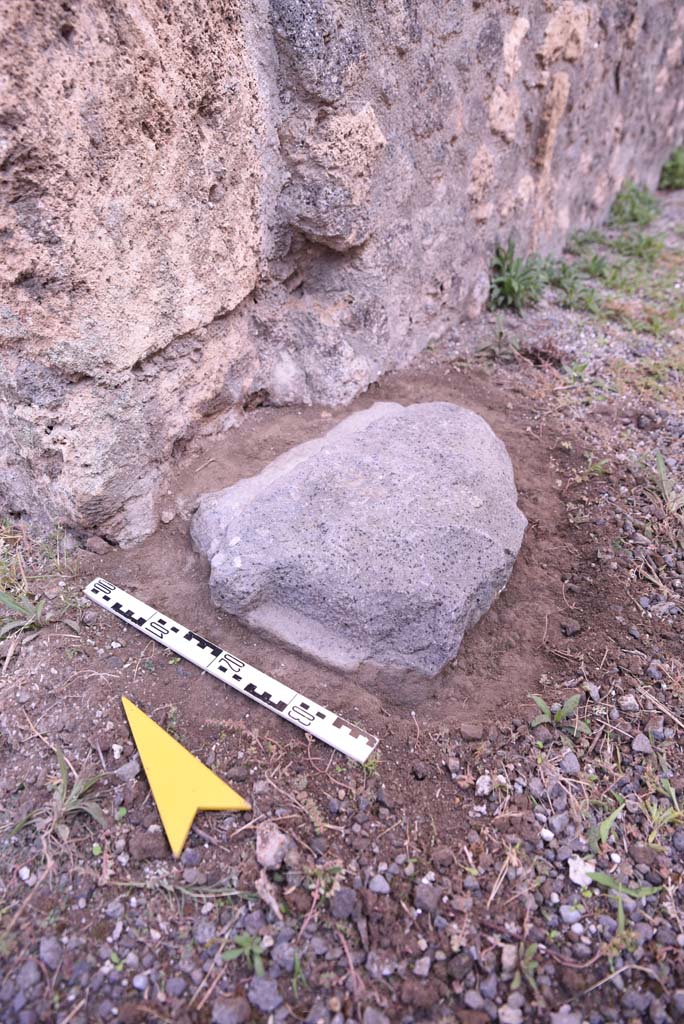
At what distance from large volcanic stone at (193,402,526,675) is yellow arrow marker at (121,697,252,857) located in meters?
0.34

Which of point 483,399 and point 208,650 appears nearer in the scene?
point 208,650

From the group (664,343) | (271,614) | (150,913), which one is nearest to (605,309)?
(664,343)

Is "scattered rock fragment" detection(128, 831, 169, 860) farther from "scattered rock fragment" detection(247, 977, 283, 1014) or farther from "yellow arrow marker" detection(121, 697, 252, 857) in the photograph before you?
"scattered rock fragment" detection(247, 977, 283, 1014)

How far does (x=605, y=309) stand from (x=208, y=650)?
240 cm

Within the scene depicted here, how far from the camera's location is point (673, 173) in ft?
16.1

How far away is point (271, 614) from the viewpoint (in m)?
1.70

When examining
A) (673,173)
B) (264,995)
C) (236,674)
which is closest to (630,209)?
(673,173)

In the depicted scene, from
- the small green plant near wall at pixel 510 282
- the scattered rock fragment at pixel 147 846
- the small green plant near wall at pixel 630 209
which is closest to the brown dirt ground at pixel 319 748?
the scattered rock fragment at pixel 147 846

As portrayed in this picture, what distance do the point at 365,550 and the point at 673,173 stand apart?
4.53 meters

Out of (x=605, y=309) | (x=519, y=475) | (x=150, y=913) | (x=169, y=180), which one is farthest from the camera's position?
(x=605, y=309)

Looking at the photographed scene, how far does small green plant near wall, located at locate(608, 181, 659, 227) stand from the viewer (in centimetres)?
416

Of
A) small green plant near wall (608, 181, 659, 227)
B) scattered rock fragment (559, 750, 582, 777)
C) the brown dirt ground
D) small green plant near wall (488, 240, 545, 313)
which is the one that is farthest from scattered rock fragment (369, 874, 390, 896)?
small green plant near wall (608, 181, 659, 227)

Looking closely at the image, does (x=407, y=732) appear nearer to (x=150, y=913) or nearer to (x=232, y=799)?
(x=232, y=799)

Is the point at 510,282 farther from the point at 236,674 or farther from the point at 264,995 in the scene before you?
the point at 264,995
